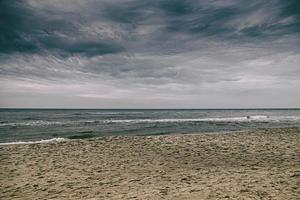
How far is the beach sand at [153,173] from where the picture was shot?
788cm

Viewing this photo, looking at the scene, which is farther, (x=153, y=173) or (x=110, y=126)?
(x=110, y=126)

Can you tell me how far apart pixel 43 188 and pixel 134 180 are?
3361mm

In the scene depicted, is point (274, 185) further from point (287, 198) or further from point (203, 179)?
point (203, 179)

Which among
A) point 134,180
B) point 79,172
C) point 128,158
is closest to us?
point 134,180

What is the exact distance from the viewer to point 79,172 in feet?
35.8

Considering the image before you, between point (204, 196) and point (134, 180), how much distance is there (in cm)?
308

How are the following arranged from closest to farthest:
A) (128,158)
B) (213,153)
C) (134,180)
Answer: (134,180)
(128,158)
(213,153)

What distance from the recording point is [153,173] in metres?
10.4

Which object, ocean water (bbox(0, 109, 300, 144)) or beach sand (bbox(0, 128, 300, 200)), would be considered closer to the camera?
beach sand (bbox(0, 128, 300, 200))

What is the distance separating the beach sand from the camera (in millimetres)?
7879

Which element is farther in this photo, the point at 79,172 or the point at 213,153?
the point at 213,153

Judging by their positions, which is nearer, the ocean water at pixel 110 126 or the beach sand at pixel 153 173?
the beach sand at pixel 153 173

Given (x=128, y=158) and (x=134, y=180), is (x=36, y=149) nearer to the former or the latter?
(x=128, y=158)

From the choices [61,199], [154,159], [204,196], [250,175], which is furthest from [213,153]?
[61,199]
